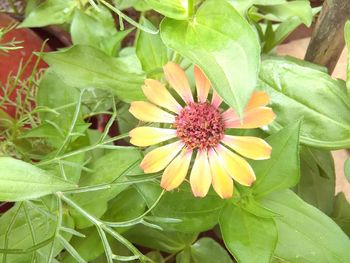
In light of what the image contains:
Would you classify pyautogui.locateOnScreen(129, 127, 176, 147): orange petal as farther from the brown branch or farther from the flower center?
the brown branch

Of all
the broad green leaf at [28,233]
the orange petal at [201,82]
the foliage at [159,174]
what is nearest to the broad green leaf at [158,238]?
the foliage at [159,174]

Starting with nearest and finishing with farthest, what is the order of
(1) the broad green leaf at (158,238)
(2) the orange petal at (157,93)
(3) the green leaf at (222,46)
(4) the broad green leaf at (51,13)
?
(3) the green leaf at (222,46) → (2) the orange petal at (157,93) → (1) the broad green leaf at (158,238) → (4) the broad green leaf at (51,13)

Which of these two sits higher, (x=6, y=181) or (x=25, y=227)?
(x=6, y=181)

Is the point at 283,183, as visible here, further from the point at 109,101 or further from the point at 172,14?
the point at 109,101

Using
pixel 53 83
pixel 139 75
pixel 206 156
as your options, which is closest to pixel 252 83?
pixel 206 156

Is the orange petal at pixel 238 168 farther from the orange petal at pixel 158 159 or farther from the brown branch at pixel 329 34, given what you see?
the brown branch at pixel 329 34

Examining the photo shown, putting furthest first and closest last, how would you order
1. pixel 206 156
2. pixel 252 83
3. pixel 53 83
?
pixel 53 83
pixel 206 156
pixel 252 83

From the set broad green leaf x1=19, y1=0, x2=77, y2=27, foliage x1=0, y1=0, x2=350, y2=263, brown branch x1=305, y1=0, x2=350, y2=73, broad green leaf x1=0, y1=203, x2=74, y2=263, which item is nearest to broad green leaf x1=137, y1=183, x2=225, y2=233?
foliage x1=0, y1=0, x2=350, y2=263

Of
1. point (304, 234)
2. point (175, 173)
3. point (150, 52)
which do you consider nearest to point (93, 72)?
point (150, 52)

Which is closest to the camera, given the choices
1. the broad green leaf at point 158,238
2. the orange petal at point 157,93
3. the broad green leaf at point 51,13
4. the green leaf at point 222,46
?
the green leaf at point 222,46
